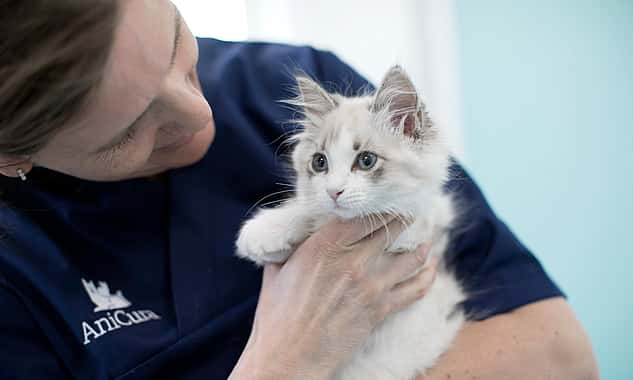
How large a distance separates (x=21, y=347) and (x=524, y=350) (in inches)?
44.0

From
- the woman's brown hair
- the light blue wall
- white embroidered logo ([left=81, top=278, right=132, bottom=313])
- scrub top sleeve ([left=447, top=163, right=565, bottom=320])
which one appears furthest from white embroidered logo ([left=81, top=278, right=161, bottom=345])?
the light blue wall

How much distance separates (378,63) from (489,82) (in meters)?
0.51

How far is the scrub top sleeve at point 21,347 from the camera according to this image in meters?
1.02

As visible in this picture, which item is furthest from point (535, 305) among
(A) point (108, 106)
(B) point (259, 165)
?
(A) point (108, 106)

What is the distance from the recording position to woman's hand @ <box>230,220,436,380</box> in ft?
3.42

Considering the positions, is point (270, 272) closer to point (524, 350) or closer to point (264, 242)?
point (264, 242)

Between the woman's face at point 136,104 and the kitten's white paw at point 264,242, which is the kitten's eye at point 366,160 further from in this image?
the woman's face at point 136,104

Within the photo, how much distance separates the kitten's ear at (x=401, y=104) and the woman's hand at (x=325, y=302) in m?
0.23

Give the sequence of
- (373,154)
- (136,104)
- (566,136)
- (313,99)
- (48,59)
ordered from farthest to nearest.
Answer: (566,136), (313,99), (373,154), (136,104), (48,59)

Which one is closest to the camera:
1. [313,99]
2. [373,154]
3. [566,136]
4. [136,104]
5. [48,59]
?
[48,59]

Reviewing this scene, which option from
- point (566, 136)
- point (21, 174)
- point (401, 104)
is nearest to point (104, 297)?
point (21, 174)

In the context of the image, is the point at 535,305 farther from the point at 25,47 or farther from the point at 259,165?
the point at 25,47

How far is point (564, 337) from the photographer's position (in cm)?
121

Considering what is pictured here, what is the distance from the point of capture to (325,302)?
3.54 feet
